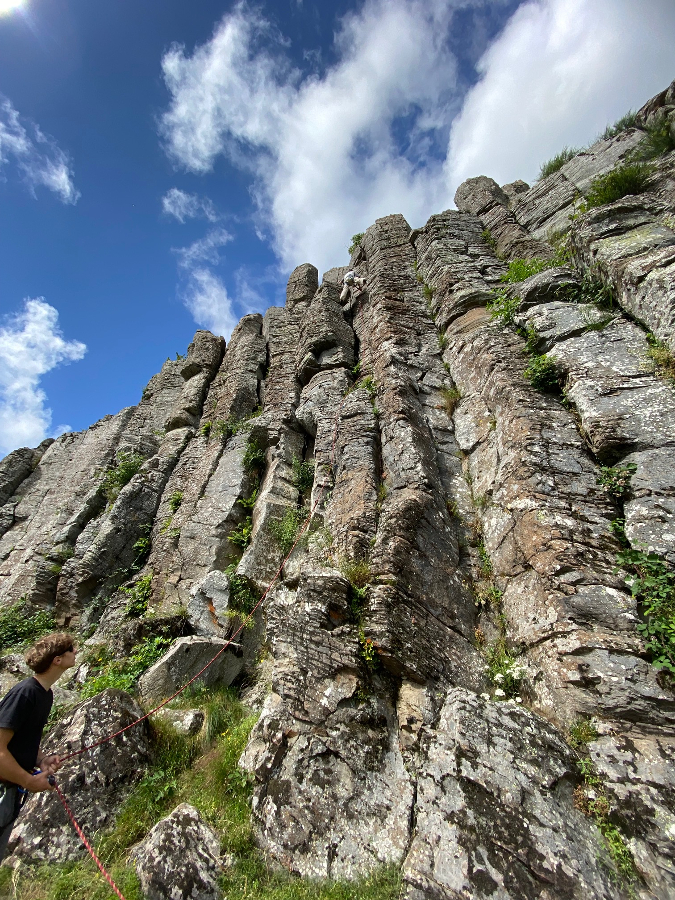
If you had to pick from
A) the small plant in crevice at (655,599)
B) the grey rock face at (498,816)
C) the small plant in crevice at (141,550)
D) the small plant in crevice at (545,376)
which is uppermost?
the small plant in crevice at (545,376)

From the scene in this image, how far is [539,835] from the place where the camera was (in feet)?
12.1

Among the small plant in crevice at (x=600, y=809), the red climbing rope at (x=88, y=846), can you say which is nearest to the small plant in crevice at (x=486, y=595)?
the small plant in crevice at (x=600, y=809)

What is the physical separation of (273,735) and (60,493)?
1835 centimetres

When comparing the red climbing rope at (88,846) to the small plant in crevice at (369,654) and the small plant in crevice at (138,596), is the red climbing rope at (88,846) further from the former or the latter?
the small plant in crevice at (138,596)

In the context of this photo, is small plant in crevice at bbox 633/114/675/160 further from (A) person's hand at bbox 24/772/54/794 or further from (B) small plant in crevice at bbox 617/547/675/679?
(A) person's hand at bbox 24/772/54/794

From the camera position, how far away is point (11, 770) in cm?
323

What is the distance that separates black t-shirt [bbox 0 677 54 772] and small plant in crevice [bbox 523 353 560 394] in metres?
8.93

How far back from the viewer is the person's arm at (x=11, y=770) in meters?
3.22

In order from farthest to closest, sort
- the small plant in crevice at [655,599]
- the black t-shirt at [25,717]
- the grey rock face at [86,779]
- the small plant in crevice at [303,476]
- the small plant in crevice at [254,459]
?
the small plant in crevice at [254,459], the small plant in crevice at [303,476], the small plant in crevice at [655,599], the grey rock face at [86,779], the black t-shirt at [25,717]

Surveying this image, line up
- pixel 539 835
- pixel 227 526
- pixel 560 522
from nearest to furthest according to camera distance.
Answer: pixel 539 835 < pixel 560 522 < pixel 227 526

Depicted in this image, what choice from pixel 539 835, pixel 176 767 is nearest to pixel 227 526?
pixel 176 767

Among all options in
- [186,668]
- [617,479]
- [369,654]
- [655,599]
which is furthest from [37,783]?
[617,479]

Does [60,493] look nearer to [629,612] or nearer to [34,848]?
[34,848]

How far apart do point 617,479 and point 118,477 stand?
16433 mm
